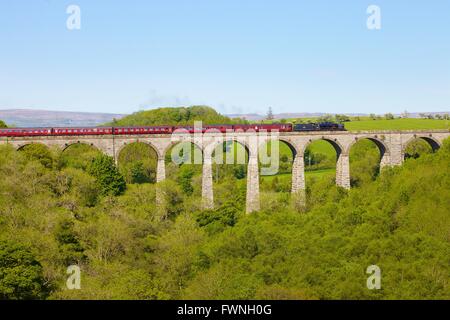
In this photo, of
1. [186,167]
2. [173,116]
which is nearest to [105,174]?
[186,167]

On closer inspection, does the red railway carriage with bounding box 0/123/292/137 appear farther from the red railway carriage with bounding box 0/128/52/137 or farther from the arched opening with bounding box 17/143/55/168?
the arched opening with bounding box 17/143/55/168

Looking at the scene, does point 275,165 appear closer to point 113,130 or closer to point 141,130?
point 141,130

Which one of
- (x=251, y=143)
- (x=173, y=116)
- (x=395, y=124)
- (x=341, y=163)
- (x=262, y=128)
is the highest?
(x=173, y=116)

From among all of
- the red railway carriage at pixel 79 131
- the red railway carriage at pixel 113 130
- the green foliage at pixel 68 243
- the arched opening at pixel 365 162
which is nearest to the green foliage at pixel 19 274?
the green foliage at pixel 68 243

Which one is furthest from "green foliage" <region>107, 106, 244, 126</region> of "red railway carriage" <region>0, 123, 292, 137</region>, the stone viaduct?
"red railway carriage" <region>0, 123, 292, 137</region>

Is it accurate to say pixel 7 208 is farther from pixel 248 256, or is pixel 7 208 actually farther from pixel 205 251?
pixel 248 256

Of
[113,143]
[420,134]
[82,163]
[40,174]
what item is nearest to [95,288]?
[40,174]
